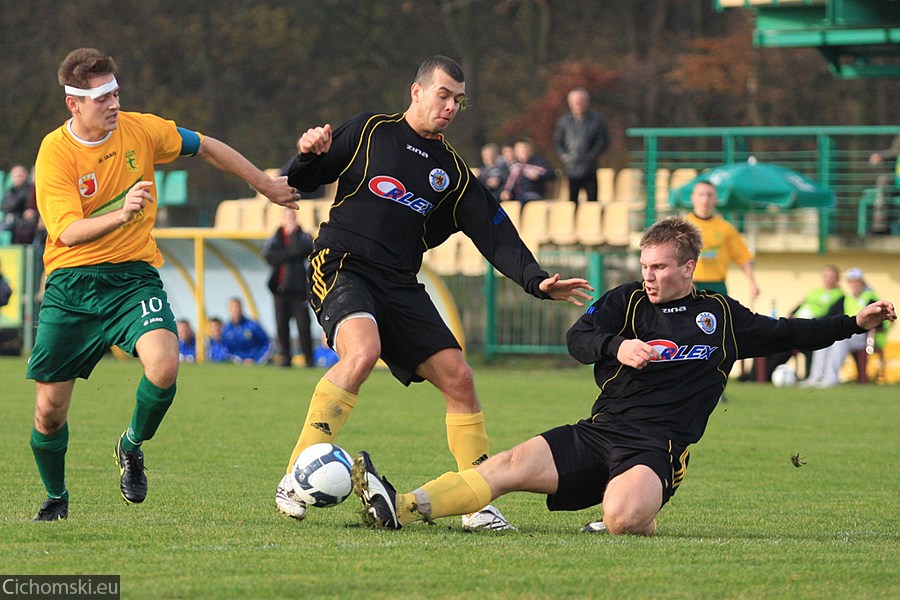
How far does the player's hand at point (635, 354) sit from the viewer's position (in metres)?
6.25

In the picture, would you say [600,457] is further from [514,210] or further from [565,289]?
[514,210]

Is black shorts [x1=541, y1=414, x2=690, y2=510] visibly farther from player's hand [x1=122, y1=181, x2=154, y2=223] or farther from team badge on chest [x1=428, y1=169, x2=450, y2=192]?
player's hand [x1=122, y1=181, x2=154, y2=223]

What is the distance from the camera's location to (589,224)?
892 inches

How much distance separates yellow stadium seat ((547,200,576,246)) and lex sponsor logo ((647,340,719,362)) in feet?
52.0

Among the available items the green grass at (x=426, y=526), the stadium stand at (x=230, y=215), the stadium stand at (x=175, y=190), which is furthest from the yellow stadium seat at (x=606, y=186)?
the green grass at (x=426, y=526)

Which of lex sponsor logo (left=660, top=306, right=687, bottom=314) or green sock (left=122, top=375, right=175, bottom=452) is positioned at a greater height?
lex sponsor logo (left=660, top=306, right=687, bottom=314)

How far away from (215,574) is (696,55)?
1217 inches

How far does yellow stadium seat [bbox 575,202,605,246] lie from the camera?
884 inches

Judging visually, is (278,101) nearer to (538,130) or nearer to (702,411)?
(538,130)

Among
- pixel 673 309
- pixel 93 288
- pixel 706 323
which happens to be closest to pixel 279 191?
pixel 93 288

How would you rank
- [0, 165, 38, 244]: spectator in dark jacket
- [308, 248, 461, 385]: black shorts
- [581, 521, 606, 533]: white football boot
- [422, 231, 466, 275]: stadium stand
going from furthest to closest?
[422, 231, 466, 275]: stadium stand → [0, 165, 38, 244]: spectator in dark jacket → [308, 248, 461, 385]: black shorts → [581, 521, 606, 533]: white football boot

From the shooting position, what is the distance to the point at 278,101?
41.4 metres

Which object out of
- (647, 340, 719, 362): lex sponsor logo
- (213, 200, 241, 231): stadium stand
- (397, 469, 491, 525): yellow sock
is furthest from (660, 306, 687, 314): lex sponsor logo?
(213, 200, 241, 231): stadium stand

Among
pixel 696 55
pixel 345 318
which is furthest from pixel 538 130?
pixel 345 318
